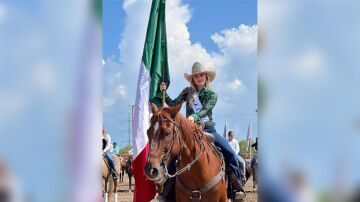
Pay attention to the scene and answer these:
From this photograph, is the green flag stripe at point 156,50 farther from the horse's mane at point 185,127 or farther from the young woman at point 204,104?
the horse's mane at point 185,127

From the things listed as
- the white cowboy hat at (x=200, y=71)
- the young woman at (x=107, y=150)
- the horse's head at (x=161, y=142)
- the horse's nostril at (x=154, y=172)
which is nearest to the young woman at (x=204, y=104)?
the white cowboy hat at (x=200, y=71)

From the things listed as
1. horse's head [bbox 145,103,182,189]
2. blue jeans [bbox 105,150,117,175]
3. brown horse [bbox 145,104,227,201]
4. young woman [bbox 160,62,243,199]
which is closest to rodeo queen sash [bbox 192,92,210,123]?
young woman [bbox 160,62,243,199]

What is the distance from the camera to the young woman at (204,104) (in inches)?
267

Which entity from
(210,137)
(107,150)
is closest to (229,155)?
(210,137)

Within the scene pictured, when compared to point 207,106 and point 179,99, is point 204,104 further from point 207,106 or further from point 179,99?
point 179,99

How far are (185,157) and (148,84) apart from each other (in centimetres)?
172

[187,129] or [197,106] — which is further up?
[197,106]

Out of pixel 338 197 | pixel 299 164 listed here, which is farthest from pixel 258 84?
pixel 338 197

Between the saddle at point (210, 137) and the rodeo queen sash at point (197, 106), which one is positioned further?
the rodeo queen sash at point (197, 106)

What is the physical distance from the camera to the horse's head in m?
5.48

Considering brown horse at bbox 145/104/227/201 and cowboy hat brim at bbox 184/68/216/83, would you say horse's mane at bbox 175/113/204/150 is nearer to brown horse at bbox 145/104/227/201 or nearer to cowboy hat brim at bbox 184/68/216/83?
brown horse at bbox 145/104/227/201

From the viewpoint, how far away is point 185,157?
6.13m

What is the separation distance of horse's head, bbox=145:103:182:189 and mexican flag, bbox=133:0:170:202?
1.36 metres

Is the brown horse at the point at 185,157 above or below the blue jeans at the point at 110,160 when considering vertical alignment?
above
